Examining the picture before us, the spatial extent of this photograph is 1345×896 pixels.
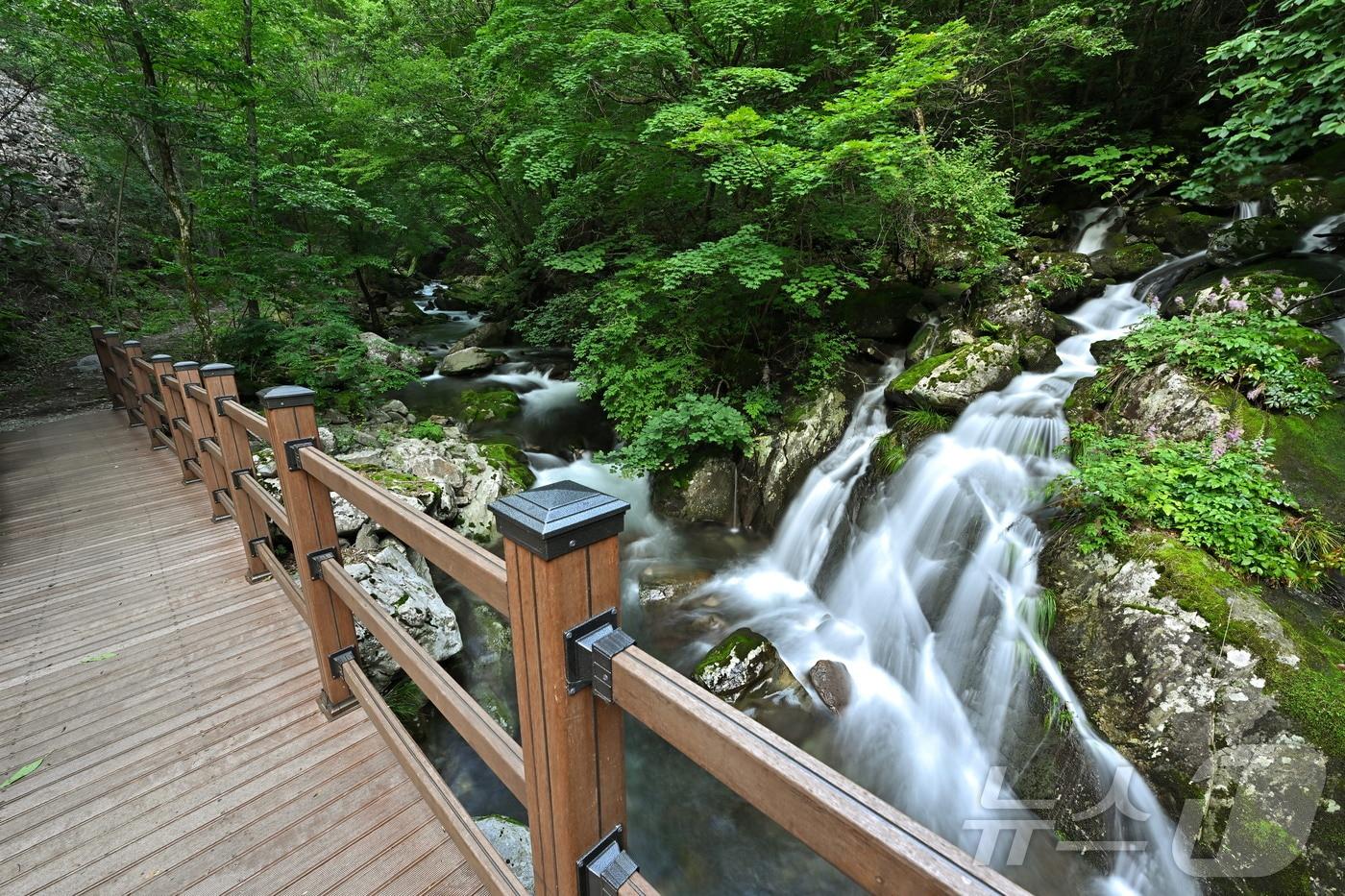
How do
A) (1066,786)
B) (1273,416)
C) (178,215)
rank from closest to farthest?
(1066,786) → (1273,416) → (178,215)

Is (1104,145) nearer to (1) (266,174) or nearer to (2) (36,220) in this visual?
(1) (266,174)

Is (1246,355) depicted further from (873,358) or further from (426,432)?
(426,432)

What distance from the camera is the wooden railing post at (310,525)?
7.02 feet

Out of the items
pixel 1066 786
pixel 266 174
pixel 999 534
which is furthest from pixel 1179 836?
pixel 266 174

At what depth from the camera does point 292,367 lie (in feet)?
24.5

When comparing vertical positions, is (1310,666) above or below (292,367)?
below

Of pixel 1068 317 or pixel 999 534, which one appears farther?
pixel 1068 317

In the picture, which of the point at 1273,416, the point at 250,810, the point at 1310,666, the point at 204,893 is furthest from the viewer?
the point at 1273,416

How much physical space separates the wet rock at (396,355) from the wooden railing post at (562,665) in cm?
1042

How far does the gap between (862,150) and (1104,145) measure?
18.2 ft

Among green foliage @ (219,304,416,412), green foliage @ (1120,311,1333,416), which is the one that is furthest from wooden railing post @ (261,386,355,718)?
green foliage @ (219,304,416,412)

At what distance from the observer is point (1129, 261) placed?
6.88m

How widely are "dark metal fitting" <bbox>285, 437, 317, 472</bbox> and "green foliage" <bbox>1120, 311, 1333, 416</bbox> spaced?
19.4 ft

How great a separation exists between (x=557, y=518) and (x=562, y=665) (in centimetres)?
29
